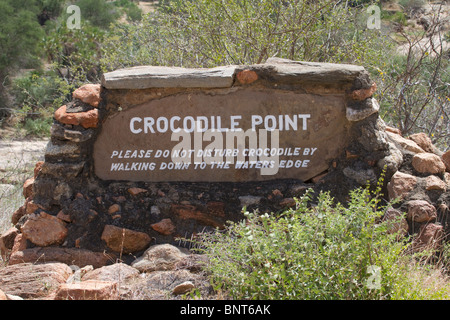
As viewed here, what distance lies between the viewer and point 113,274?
3.86 m

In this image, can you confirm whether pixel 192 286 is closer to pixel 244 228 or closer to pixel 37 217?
pixel 244 228

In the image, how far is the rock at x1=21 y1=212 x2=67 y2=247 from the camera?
452cm

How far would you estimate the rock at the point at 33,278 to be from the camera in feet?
12.3

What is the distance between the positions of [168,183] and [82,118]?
94 centimetres

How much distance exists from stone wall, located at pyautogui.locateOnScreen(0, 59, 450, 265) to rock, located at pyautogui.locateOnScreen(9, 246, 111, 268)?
0.7 inches

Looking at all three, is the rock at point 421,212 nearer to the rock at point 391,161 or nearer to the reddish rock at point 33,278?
the rock at point 391,161

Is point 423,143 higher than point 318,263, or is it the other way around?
point 423,143

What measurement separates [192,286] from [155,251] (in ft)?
2.73

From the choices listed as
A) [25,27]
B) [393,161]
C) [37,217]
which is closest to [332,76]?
[393,161]

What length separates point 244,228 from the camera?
10.9 feet

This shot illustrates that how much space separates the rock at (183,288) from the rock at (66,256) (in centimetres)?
112

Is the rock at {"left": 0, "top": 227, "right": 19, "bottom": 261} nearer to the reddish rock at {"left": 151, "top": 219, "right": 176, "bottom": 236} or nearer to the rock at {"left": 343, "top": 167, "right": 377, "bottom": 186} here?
the reddish rock at {"left": 151, "top": 219, "right": 176, "bottom": 236}

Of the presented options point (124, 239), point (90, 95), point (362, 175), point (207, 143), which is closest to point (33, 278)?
point (124, 239)

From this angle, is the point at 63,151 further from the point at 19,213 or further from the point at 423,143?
the point at 423,143
